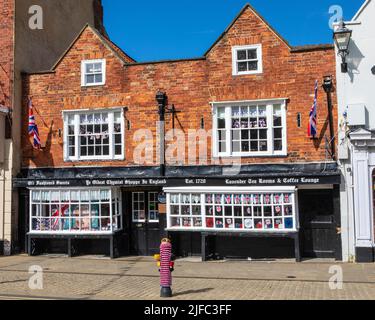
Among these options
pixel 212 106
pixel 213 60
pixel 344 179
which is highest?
pixel 213 60

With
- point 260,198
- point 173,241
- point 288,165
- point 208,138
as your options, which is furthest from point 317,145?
point 173,241

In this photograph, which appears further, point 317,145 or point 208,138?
point 208,138

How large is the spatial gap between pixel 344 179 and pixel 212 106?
15.6 ft

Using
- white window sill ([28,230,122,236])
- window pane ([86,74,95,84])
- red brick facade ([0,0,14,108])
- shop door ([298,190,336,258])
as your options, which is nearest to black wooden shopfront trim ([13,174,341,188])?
shop door ([298,190,336,258])

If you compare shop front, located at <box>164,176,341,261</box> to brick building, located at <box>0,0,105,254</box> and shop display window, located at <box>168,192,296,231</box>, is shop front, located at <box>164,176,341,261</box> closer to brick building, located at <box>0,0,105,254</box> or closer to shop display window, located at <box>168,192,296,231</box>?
shop display window, located at <box>168,192,296,231</box>

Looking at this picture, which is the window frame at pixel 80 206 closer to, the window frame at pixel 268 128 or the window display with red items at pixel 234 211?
the window display with red items at pixel 234 211

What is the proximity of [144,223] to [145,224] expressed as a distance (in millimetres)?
51

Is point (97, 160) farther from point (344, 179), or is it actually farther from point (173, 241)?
point (344, 179)

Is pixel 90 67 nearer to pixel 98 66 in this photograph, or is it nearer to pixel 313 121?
pixel 98 66

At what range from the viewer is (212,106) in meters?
15.4

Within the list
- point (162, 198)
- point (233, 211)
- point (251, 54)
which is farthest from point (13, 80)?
point (233, 211)

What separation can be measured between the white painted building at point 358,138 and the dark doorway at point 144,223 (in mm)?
6168

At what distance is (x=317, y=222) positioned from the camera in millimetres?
14539
